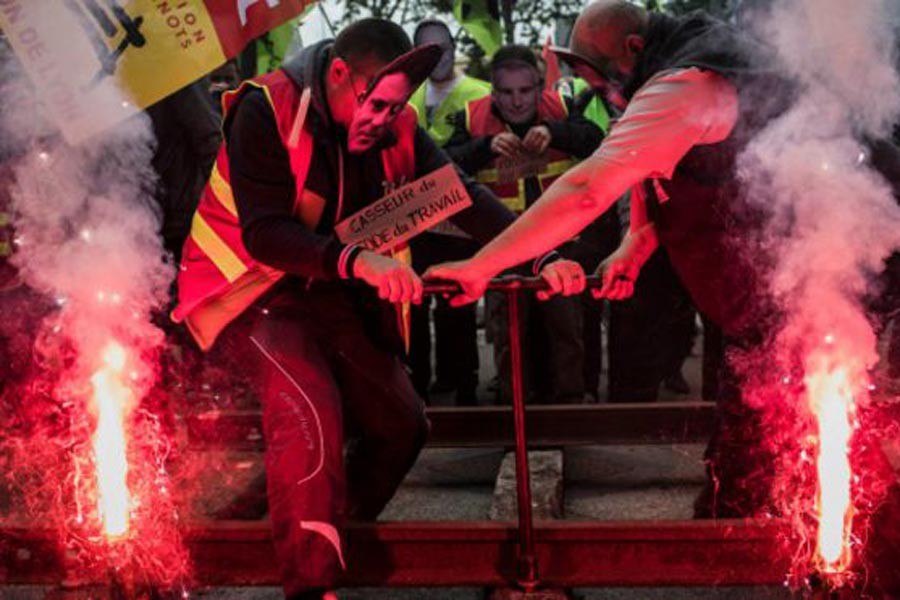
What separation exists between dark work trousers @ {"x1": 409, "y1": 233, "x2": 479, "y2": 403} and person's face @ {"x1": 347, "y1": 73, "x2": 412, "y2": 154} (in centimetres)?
245

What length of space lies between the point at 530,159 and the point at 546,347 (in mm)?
1141

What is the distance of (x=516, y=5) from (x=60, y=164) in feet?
22.8

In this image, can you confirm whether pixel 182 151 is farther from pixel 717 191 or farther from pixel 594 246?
pixel 717 191

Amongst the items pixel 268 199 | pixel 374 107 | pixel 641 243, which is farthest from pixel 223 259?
pixel 641 243

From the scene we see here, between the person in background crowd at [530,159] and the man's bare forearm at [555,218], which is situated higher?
the man's bare forearm at [555,218]

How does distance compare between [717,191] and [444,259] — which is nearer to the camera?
[717,191]

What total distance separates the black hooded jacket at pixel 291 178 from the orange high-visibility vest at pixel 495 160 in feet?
7.65

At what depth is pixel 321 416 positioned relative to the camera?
3057 mm

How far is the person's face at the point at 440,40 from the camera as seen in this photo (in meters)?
6.20

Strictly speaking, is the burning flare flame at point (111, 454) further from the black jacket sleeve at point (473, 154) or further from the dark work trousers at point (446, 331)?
the black jacket sleeve at point (473, 154)

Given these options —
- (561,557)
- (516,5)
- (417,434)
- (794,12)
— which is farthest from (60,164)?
(516,5)

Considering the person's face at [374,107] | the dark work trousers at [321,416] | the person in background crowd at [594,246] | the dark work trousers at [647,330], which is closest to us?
the dark work trousers at [321,416]

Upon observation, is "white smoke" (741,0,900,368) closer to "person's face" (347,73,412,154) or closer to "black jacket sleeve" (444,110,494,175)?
"person's face" (347,73,412,154)

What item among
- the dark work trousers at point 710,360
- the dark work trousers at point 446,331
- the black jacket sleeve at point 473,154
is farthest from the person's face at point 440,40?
the dark work trousers at point 710,360
